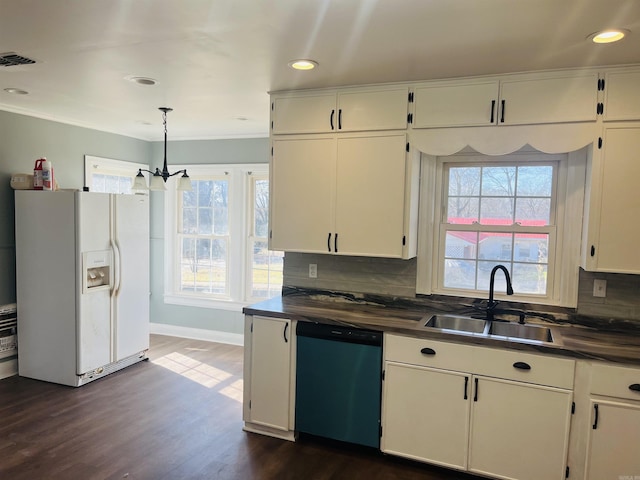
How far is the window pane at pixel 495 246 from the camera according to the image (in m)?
3.19

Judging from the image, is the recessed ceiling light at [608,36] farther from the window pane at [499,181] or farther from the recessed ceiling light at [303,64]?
the recessed ceiling light at [303,64]

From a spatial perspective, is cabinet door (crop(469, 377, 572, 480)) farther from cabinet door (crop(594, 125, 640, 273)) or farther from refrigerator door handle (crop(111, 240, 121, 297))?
refrigerator door handle (crop(111, 240, 121, 297))

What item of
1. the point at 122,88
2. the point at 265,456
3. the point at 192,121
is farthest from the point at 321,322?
the point at 192,121

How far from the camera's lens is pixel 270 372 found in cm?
311

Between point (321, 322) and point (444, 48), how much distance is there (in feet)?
5.71

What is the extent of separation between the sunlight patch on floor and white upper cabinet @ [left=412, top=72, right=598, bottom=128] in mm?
2653

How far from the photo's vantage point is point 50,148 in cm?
445

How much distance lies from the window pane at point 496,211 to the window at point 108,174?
395cm

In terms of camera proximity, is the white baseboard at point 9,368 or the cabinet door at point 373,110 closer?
the cabinet door at point 373,110

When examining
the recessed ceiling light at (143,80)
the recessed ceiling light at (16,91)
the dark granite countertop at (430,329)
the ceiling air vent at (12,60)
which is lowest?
the dark granite countertop at (430,329)

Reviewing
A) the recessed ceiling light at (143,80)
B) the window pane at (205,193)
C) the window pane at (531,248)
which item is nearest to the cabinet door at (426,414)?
the window pane at (531,248)

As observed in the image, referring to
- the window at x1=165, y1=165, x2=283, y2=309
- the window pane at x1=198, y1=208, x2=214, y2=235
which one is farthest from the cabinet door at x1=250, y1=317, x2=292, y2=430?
the window pane at x1=198, y1=208, x2=214, y2=235

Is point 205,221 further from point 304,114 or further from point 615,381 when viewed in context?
point 615,381

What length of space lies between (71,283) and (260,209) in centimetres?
209
